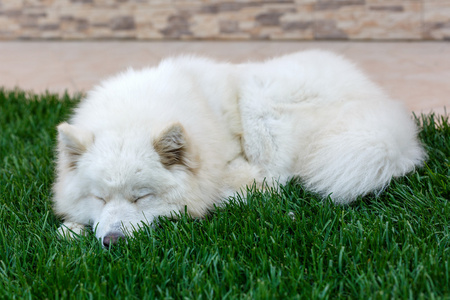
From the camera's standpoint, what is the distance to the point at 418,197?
9.46 feet

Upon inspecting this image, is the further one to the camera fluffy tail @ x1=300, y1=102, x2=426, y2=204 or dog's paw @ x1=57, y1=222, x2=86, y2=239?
fluffy tail @ x1=300, y1=102, x2=426, y2=204

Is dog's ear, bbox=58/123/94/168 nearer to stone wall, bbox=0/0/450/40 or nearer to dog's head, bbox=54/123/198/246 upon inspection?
dog's head, bbox=54/123/198/246

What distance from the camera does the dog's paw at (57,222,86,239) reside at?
111 inches

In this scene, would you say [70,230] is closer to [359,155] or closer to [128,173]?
[128,173]

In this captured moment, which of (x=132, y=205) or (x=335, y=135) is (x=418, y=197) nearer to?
(x=335, y=135)

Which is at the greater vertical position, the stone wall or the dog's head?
the stone wall

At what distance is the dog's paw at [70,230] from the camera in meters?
2.81

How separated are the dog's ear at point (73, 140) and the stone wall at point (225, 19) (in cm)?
499

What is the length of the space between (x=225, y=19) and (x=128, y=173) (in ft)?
17.3

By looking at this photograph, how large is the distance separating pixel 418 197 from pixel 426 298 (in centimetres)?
93

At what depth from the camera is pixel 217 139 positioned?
320cm

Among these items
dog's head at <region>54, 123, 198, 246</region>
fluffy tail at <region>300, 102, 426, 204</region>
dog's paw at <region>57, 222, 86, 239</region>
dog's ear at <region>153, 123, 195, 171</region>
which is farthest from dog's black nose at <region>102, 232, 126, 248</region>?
fluffy tail at <region>300, 102, 426, 204</region>

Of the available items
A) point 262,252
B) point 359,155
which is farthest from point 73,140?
point 359,155

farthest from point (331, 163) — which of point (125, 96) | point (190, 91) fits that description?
point (125, 96)
